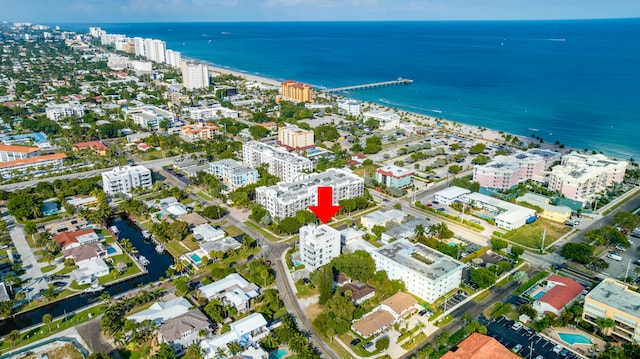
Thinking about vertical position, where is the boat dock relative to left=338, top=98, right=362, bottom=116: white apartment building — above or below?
above

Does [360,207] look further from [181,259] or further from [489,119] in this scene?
[489,119]

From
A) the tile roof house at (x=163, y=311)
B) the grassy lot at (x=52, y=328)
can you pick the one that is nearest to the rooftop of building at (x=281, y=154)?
the tile roof house at (x=163, y=311)

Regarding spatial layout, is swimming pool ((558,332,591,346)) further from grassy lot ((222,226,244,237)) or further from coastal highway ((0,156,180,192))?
coastal highway ((0,156,180,192))

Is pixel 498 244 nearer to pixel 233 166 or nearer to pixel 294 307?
pixel 294 307

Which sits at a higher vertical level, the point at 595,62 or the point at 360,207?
the point at 595,62

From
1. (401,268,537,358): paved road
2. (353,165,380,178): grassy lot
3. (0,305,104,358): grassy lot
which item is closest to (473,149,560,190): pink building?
(353,165,380,178): grassy lot

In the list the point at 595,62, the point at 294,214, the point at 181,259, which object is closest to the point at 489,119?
the point at 294,214

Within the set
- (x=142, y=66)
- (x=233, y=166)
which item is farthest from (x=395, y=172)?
(x=142, y=66)
